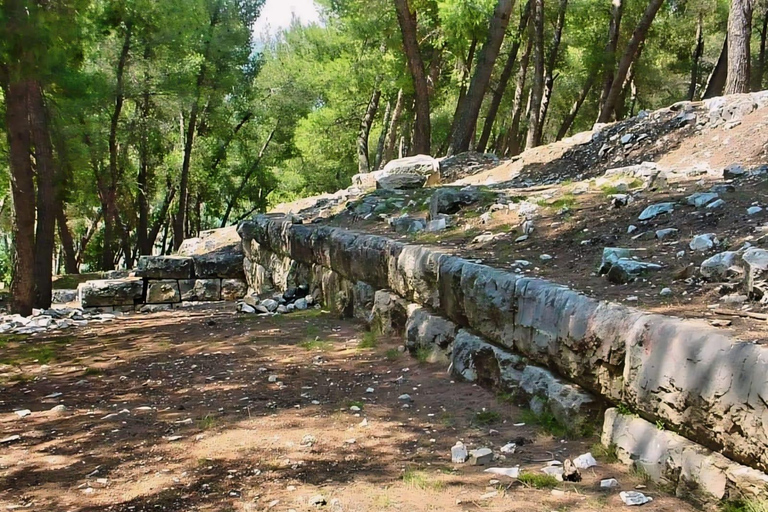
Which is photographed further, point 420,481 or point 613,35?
point 613,35

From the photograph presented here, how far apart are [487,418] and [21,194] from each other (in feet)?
24.4

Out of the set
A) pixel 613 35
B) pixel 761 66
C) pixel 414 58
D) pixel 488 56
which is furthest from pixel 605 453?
pixel 761 66

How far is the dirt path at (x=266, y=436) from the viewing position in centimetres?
319

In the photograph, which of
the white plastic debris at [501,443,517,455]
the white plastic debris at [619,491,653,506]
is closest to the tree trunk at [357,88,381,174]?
the white plastic debris at [501,443,517,455]

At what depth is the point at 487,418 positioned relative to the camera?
416 centimetres

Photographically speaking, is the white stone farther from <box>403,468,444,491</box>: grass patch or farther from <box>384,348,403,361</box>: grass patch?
<box>384,348,403,361</box>: grass patch

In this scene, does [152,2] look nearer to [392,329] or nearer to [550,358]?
[392,329]

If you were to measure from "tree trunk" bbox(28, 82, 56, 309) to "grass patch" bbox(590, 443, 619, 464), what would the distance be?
9.33m

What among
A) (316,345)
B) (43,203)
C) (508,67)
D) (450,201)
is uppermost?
(508,67)

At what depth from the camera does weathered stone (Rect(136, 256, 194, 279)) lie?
496 inches

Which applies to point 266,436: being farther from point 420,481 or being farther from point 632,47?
point 632,47

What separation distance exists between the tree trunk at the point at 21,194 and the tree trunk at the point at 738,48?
9.58 metres

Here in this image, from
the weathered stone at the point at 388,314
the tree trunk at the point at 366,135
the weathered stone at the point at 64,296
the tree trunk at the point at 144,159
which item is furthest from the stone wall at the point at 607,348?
the tree trunk at the point at 366,135

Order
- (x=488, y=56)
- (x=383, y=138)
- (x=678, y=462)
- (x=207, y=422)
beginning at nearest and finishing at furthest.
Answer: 1. (x=678, y=462)
2. (x=207, y=422)
3. (x=488, y=56)
4. (x=383, y=138)
